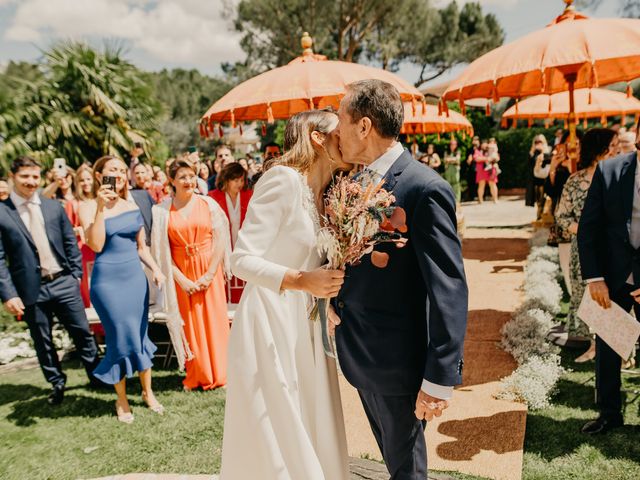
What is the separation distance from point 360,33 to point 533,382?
2447cm

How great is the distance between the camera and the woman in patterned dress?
4711 millimetres

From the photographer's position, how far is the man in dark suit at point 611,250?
3.34m

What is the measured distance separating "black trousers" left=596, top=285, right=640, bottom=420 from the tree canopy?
23.2 meters

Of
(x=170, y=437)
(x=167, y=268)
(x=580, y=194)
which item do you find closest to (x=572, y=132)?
(x=580, y=194)

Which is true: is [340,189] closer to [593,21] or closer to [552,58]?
[552,58]

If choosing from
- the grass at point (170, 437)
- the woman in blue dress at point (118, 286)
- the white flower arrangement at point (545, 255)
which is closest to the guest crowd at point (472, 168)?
the white flower arrangement at point (545, 255)

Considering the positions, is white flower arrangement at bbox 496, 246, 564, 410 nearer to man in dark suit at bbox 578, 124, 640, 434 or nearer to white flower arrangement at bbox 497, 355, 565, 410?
white flower arrangement at bbox 497, 355, 565, 410

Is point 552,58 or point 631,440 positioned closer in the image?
point 631,440

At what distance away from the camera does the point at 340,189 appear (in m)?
1.99

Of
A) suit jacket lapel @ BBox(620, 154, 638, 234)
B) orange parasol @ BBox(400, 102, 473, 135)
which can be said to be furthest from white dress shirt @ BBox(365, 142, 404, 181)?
orange parasol @ BBox(400, 102, 473, 135)

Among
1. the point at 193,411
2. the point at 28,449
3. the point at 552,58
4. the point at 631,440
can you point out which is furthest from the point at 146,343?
the point at 552,58

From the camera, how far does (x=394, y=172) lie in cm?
203

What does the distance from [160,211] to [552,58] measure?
3.67m

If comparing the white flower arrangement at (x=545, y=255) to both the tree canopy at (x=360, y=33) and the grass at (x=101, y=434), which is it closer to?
the grass at (x=101, y=434)
